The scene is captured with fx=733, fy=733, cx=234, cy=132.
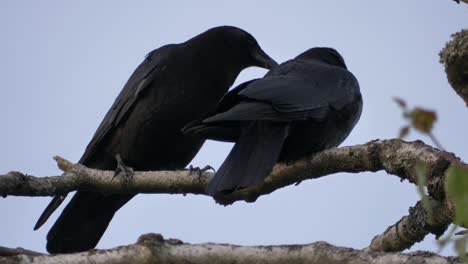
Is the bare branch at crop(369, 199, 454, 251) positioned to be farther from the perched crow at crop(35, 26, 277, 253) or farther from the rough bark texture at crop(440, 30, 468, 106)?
the perched crow at crop(35, 26, 277, 253)

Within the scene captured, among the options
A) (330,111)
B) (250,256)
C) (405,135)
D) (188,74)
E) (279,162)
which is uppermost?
(188,74)

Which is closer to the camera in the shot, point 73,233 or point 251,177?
point 251,177

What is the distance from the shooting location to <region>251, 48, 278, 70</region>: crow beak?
693cm

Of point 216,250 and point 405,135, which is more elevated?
point 405,135

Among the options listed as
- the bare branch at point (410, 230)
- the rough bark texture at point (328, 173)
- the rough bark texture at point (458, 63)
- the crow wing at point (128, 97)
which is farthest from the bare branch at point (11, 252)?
the crow wing at point (128, 97)

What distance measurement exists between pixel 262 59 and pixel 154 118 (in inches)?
51.8

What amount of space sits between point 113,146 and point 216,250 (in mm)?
4114

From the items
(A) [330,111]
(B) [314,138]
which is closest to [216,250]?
(B) [314,138]

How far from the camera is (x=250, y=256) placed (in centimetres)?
250

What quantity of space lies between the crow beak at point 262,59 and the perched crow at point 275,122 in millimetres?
1908

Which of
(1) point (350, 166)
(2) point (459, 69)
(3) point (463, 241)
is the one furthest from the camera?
(1) point (350, 166)

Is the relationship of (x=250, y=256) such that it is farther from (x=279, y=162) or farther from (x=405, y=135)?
(x=279, y=162)

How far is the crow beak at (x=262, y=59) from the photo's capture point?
693cm

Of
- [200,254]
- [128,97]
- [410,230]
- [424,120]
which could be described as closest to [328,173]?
[410,230]
